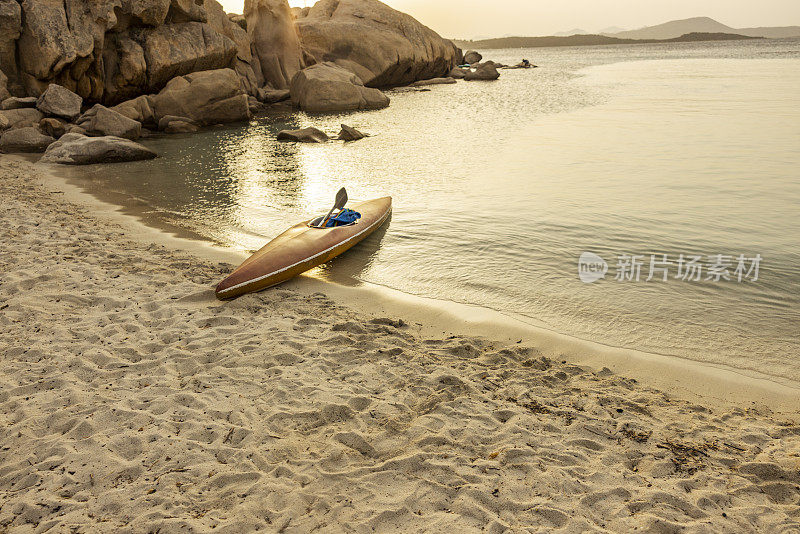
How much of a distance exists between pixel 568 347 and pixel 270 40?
33.0 m

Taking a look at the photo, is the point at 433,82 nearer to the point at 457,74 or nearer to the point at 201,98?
the point at 457,74

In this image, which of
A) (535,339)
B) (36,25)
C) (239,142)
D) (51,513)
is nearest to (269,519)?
(51,513)

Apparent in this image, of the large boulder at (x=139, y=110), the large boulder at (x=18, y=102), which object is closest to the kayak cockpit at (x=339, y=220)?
the large boulder at (x=139, y=110)

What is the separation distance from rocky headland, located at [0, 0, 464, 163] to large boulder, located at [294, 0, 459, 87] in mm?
3852

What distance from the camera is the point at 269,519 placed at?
3.51 metres

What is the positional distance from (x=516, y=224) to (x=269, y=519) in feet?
26.6

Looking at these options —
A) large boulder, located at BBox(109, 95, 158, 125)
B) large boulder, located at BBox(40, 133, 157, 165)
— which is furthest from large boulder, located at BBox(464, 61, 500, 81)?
large boulder, located at BBox(40, 133, 157, 165)

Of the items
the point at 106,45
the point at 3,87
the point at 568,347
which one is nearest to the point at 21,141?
the point at 3,87

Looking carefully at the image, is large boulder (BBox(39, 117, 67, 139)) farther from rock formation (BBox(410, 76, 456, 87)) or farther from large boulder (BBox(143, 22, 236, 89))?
rock formation (BBox(410, 76, 456, 87))

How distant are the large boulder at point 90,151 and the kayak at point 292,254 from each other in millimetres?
10557

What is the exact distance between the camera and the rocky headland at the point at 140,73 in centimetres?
2002

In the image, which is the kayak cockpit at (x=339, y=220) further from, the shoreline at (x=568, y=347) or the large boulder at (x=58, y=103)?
the large boulder at (x=58, y=103)

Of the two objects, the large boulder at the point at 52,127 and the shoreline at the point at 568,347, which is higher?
the large boulder at the point at 52,127

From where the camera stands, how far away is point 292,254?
26.1ft
